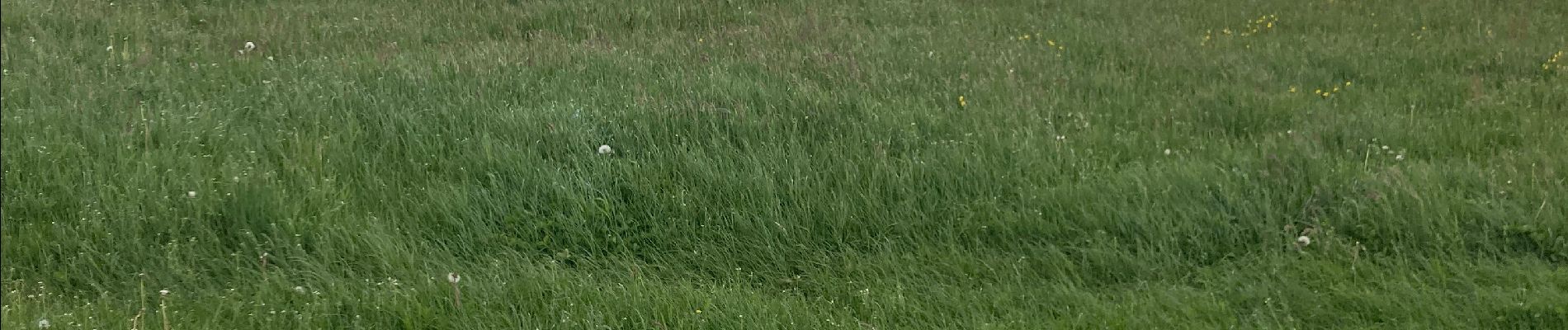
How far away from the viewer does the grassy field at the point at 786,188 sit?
3.33 meters

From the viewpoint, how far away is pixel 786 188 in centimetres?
420

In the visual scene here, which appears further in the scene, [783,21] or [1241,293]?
[783,21]

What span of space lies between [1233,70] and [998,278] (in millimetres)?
3358

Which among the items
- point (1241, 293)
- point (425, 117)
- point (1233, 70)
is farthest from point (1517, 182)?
point (425, 117)

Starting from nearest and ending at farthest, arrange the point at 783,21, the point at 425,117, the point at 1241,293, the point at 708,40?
the point at 1241,293, the point at 425,117, the point at 708,40, the point at 783,21

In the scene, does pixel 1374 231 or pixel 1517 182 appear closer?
pixel 1374 231

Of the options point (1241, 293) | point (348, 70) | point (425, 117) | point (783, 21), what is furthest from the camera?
point (783, 21)

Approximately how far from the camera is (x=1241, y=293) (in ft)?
10.7

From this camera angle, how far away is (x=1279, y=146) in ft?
14.5

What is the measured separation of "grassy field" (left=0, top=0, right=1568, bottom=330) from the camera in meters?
3.33

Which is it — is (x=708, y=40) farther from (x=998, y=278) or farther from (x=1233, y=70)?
(x=998, y=278)

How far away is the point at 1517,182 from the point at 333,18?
24.8ft

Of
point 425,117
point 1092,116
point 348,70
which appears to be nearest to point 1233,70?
point 1092,116

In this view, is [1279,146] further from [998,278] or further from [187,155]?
[187,155]
